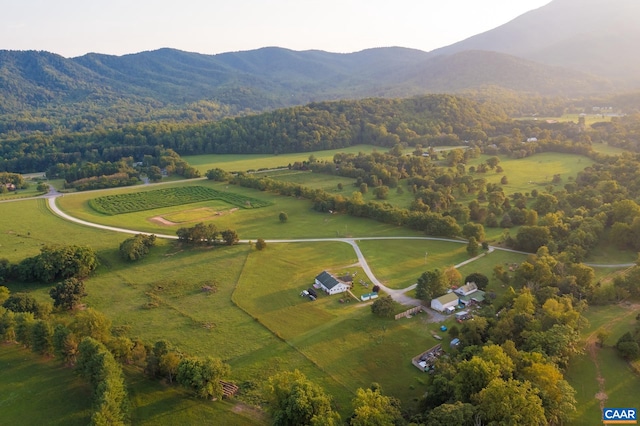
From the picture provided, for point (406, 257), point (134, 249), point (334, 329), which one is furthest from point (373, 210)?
point (134, 249)

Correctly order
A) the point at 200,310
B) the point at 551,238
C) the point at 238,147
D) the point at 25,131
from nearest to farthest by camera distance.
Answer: the point at 200,310, the point at 551,238, the point at 238,147, the point at 25,131

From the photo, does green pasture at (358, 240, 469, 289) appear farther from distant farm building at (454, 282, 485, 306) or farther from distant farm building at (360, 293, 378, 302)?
distant farm building at (454, 282, 485, 306)

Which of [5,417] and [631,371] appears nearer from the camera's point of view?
[5,417]

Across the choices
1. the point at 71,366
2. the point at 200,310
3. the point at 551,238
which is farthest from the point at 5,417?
the point at 551,238

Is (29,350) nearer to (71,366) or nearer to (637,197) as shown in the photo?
(71,366)

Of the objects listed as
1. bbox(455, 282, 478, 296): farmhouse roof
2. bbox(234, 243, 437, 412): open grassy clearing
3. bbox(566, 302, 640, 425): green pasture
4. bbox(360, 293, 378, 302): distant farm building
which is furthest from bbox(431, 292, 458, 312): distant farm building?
bbox(566, 302, 640, 425): green pasture

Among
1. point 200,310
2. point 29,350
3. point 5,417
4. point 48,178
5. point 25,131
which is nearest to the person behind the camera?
point 5,417

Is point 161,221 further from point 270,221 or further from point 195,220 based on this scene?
point 270,221
